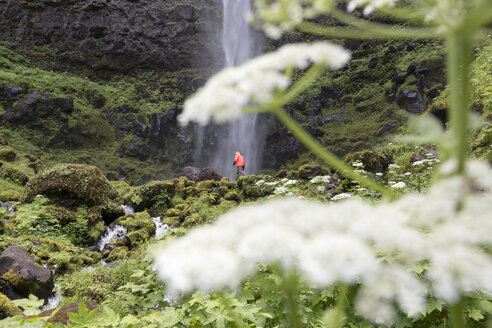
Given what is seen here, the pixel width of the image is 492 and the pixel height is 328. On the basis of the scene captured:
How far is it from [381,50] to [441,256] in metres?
32.7

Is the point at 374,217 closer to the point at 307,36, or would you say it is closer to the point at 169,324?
the point at 169,324

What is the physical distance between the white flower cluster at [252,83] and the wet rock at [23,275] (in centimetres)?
494

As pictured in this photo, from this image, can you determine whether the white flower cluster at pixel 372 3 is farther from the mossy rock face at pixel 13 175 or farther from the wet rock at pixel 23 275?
the mossy rock face at pixel 13 175

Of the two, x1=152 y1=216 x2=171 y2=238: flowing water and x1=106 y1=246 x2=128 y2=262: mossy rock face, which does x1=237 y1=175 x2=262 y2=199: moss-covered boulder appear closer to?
x1=152 y1=216 x2=171 y2=238: flowing water

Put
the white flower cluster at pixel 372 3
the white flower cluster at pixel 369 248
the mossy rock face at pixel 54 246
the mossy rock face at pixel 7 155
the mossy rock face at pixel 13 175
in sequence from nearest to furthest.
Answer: the white flower cluster at pixel 369 248
the white flower cluster at pixel 372 3
the mossy rock face at pixel 54 246
the mossy rock face at pixel 13 175
the mossy rock face at pixel 7 155

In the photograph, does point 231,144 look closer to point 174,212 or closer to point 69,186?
Answer: point 174,212

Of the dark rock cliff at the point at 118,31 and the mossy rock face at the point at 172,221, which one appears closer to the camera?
the mossy rock face at the point at 172,221

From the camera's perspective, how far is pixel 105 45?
31234 millimetres

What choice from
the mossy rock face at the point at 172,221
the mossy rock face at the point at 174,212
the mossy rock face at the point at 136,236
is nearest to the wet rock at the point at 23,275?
the mossy rock face at the point at 136,236

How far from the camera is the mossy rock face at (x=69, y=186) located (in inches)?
337

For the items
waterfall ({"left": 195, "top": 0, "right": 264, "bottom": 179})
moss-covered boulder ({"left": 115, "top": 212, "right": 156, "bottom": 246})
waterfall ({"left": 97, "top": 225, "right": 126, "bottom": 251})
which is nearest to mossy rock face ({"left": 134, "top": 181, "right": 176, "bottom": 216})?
moss-covered boulder ({"left": 115, "top": 212, "right": 156, "bottom": 246})

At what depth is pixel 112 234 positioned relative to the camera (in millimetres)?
8312

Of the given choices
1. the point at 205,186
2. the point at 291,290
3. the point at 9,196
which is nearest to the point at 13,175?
the point at 9,196

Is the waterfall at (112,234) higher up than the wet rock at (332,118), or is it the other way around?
the wet rock at (332,118)
